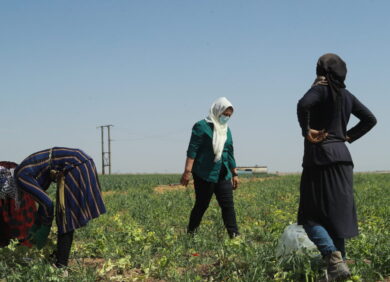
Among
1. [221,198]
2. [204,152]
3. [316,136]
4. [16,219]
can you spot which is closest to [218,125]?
[204,152]

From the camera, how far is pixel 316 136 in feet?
12.6

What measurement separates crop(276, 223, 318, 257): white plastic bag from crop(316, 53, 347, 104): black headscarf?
4.26 feet

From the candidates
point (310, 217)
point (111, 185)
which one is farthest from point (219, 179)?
point (111, 185)

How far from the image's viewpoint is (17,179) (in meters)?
4.48

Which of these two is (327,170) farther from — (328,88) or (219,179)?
(219,179)

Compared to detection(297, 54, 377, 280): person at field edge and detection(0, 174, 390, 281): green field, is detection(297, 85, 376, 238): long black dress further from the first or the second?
detection(0, 174, 390, 281): green field

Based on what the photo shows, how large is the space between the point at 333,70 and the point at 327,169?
31.3 inches

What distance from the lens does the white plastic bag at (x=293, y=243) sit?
4.30 metres

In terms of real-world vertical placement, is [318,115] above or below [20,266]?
above

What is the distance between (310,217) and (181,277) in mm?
1310

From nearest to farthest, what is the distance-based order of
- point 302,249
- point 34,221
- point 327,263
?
point 327,263
point 302,249
point 34,221

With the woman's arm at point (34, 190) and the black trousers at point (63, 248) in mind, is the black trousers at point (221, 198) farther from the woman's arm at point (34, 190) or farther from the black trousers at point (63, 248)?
the woman's arm at point (34, 190)

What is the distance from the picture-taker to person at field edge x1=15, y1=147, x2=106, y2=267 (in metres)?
4.49

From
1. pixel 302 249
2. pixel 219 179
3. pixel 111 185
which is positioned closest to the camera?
pixel 302 249
